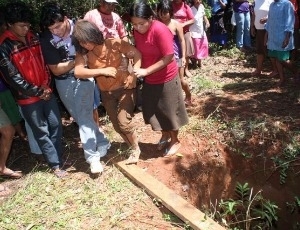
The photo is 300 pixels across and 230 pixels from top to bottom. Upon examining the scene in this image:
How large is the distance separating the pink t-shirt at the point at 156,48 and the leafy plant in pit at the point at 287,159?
1776 mm

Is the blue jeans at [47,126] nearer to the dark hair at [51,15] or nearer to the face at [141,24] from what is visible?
the dark hair at [51,15]

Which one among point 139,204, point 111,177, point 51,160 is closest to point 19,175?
point 51,160

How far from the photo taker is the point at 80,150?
4738 millimetres

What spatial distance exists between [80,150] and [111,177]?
0.91 metres

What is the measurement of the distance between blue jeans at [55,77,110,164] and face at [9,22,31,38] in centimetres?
62

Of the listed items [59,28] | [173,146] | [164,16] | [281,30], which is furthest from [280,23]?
[59,28]

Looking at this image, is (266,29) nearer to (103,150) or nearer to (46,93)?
(103,150)

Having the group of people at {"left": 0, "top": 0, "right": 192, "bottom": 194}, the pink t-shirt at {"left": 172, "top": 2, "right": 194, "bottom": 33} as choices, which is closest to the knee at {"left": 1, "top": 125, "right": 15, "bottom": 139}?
the group of people at {"left": 0, "top": 0, "right": 192, "bottom": 194}

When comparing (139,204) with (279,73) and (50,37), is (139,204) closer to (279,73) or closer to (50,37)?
(50,37)

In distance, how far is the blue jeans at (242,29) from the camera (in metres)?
8.41

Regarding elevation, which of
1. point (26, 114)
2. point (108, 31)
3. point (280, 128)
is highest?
point (108, 31)

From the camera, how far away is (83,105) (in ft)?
12.9

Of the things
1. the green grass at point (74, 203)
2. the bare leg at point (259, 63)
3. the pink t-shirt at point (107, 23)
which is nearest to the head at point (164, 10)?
the pink t-shirt at point (107, 23)

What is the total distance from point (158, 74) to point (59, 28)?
111 centimetres
